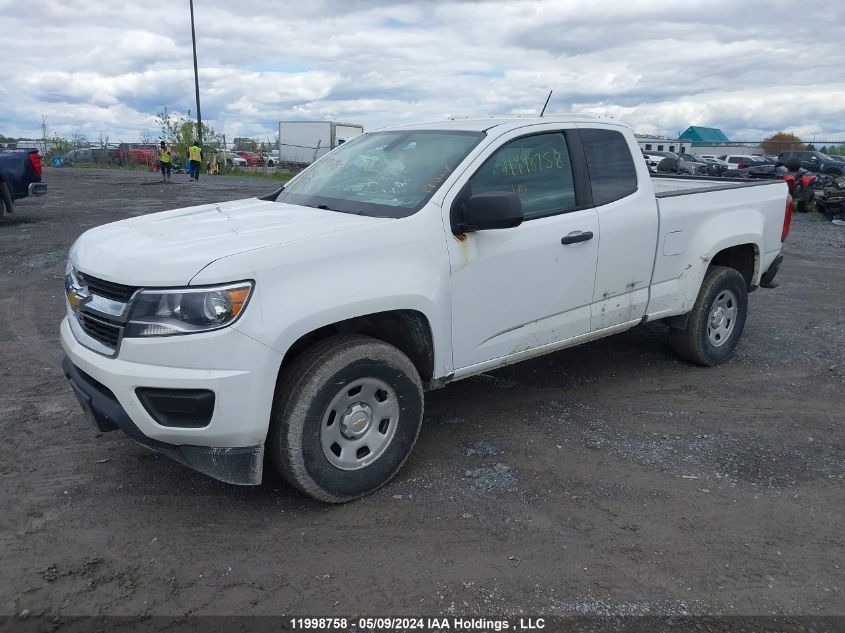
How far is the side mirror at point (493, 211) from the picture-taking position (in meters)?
3.65

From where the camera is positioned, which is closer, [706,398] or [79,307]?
[79,307]

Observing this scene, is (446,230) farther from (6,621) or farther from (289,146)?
(289,146)

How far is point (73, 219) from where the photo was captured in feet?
45.7

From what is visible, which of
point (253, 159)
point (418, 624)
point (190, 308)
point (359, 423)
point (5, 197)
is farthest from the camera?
point (253, 159)

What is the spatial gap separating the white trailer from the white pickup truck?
128 ft

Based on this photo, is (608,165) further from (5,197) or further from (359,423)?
(5,197)

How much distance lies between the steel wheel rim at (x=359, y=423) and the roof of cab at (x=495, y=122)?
5.76ft

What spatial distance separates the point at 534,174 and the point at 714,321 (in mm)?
A: 2389

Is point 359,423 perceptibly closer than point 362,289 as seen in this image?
No

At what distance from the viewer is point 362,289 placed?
3398 millimetres

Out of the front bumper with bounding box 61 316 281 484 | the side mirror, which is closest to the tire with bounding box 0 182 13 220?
the front bumper with bounding box 61 316 281 484

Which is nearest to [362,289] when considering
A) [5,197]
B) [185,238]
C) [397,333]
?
[397,333]

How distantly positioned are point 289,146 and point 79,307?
44.5 m

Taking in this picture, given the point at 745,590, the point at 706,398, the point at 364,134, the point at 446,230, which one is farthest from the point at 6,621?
the point at 706,398
